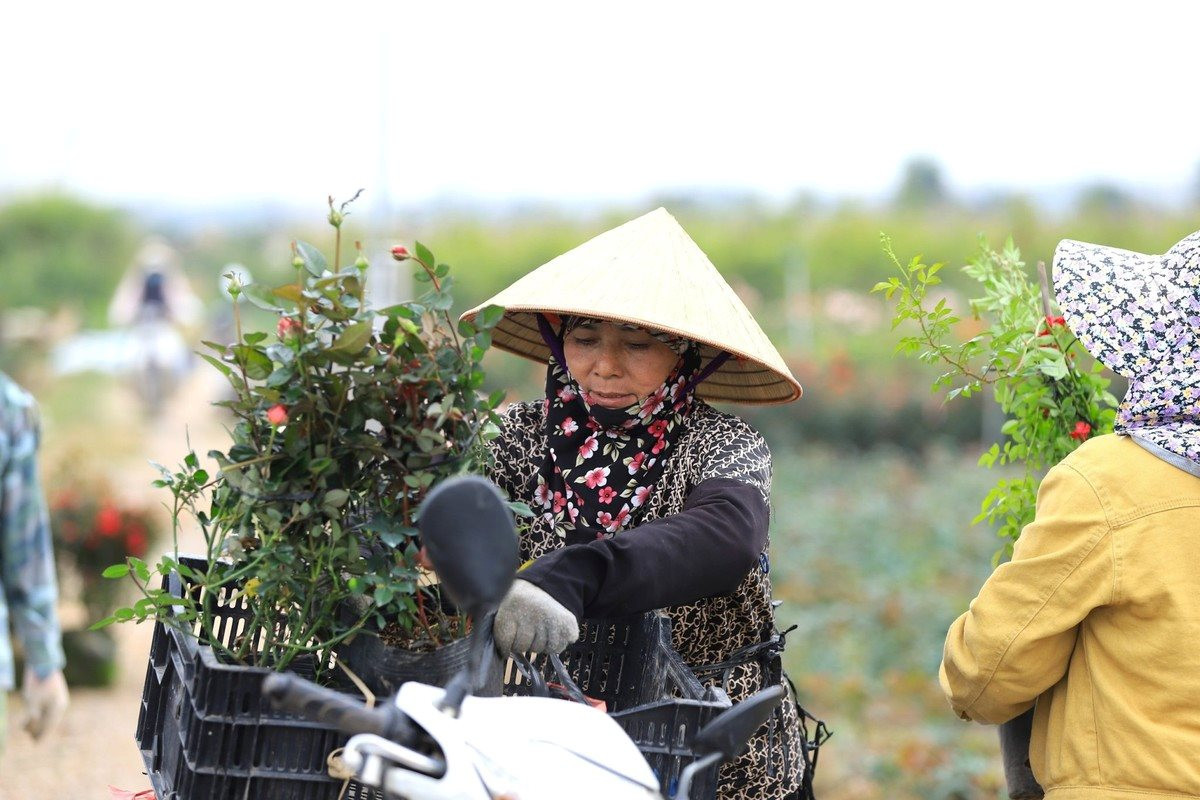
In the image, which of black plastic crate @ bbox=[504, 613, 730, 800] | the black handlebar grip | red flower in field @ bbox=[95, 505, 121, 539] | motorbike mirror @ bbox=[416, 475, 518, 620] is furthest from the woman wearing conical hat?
red flower in field @ bbox=[95, 505, 121, 539]

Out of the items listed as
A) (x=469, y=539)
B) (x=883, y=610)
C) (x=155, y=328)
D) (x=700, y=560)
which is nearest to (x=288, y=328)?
(x=469, y=539)

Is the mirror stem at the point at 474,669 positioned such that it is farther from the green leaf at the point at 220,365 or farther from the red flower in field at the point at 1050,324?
the red flower in field at the point at 1050,324

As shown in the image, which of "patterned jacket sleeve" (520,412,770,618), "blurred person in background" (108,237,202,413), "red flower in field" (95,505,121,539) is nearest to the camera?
"patterned jacket sleeve" (520,412,770,618)

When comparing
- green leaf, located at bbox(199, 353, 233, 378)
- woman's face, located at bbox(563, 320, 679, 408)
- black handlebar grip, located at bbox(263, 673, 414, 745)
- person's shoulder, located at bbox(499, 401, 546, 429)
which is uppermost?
green leaf, located at bbox(199, 353, 233, 378)

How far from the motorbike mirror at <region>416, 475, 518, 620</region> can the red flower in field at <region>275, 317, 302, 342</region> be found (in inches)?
19.4

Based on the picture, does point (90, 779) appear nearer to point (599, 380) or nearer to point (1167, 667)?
point (599, 380)

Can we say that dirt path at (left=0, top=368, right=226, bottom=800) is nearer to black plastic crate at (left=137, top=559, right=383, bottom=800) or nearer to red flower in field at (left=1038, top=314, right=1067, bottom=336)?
black plastic crate at (left=137, top=559, right=383, bottom=800)

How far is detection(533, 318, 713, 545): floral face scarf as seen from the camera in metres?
2.88

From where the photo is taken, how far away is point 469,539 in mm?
1737

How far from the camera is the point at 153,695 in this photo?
2.43m

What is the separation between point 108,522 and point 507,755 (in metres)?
6.80

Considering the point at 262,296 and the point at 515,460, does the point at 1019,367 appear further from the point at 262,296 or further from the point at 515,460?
the point at 262,296

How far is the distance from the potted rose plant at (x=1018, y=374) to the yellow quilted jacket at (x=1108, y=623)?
29cm

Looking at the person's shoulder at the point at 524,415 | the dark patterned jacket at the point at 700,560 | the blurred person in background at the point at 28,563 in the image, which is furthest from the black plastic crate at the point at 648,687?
the blurred person in background at the point at 28,563
